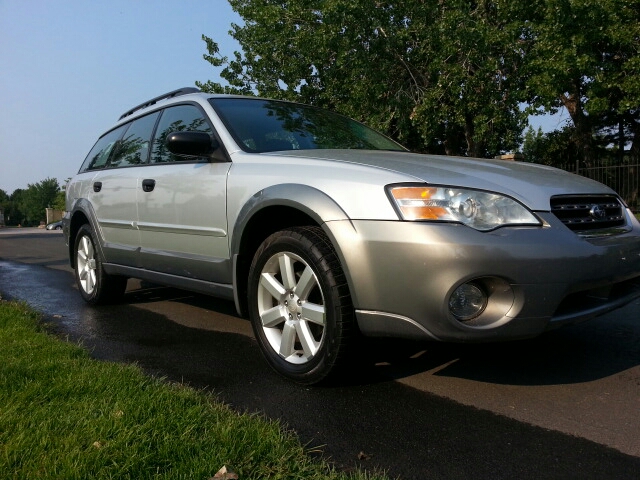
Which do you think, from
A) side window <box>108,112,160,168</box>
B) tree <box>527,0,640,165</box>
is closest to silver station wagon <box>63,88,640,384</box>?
side window <box>108,112,160,168</box>

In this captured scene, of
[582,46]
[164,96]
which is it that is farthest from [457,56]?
[164,96]

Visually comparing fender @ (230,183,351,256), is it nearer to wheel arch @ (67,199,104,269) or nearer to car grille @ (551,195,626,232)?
car grille @ (551,195,626,232)

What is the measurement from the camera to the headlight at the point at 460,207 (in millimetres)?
2607

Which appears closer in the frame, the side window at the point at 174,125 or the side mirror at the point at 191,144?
the side mirror at the point at 191,144

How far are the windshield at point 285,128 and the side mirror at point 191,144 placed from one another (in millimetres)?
181

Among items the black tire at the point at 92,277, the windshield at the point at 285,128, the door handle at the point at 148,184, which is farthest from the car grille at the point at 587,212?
the black tire at the point at 92,277

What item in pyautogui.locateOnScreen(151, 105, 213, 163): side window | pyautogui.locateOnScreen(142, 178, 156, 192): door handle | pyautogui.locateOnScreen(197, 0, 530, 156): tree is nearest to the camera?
pyautogui.locateOnScreen(151, 105, 213, 163): side window

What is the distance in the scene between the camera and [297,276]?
3.14 metres

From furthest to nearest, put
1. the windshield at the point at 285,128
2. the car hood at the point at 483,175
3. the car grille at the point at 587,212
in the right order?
the windshield at the point at 285,128
the car grille at the point at 587,212
the car hood at the point at 483,175

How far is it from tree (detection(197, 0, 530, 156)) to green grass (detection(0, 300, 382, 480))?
44.5 ft

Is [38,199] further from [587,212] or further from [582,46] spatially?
[587,212]

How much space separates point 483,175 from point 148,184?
2.57 metres

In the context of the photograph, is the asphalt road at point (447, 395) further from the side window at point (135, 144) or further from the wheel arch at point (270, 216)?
the side window at point (135, 144)

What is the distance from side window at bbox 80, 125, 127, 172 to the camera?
5501 mm
